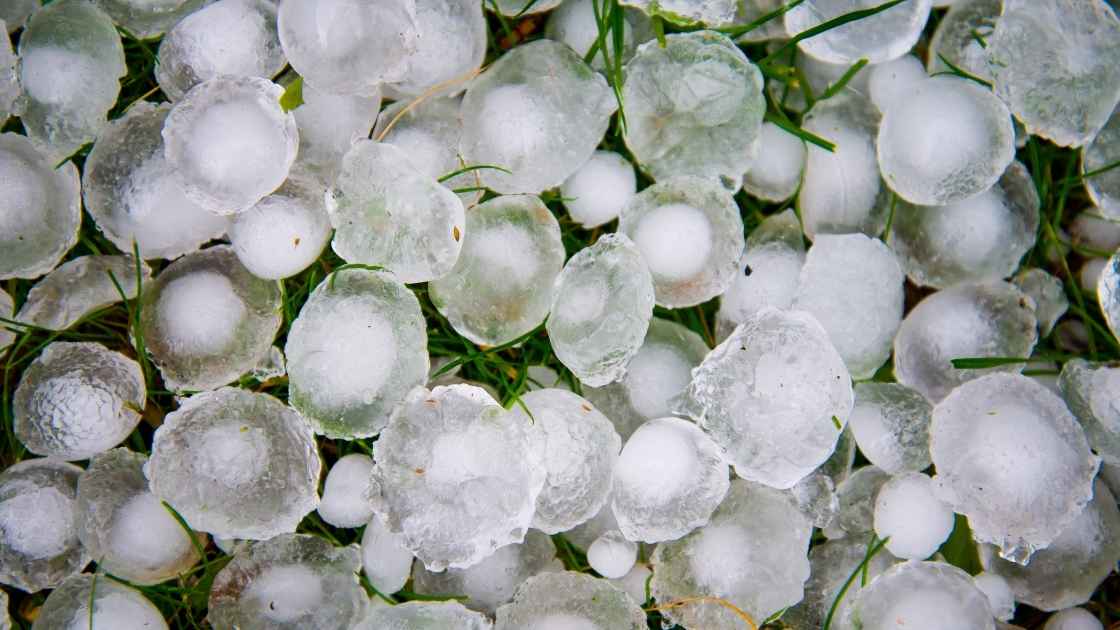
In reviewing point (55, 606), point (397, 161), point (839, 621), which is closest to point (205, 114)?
point (397, 161)

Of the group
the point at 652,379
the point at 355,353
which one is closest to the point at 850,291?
the point at 652,379

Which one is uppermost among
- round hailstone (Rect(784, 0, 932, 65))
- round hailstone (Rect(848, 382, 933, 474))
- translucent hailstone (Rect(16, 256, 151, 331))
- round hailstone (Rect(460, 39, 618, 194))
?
round hailstone (Rect(784, 0, 932, 65))

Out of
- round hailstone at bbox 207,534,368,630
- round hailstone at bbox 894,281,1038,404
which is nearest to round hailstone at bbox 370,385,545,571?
round hailstone at bbox 207,534,368,630

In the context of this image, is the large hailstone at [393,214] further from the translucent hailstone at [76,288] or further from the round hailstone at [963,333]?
the round hailstone at [963,333]

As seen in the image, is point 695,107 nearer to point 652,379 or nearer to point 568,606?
point 652,379

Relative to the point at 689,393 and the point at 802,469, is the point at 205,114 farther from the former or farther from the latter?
the point at 802,469

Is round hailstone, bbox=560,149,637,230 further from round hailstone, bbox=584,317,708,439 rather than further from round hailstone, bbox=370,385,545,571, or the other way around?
round hailstone, bbox=370,385,545,571

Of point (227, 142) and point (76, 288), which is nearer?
point (227, 142)
